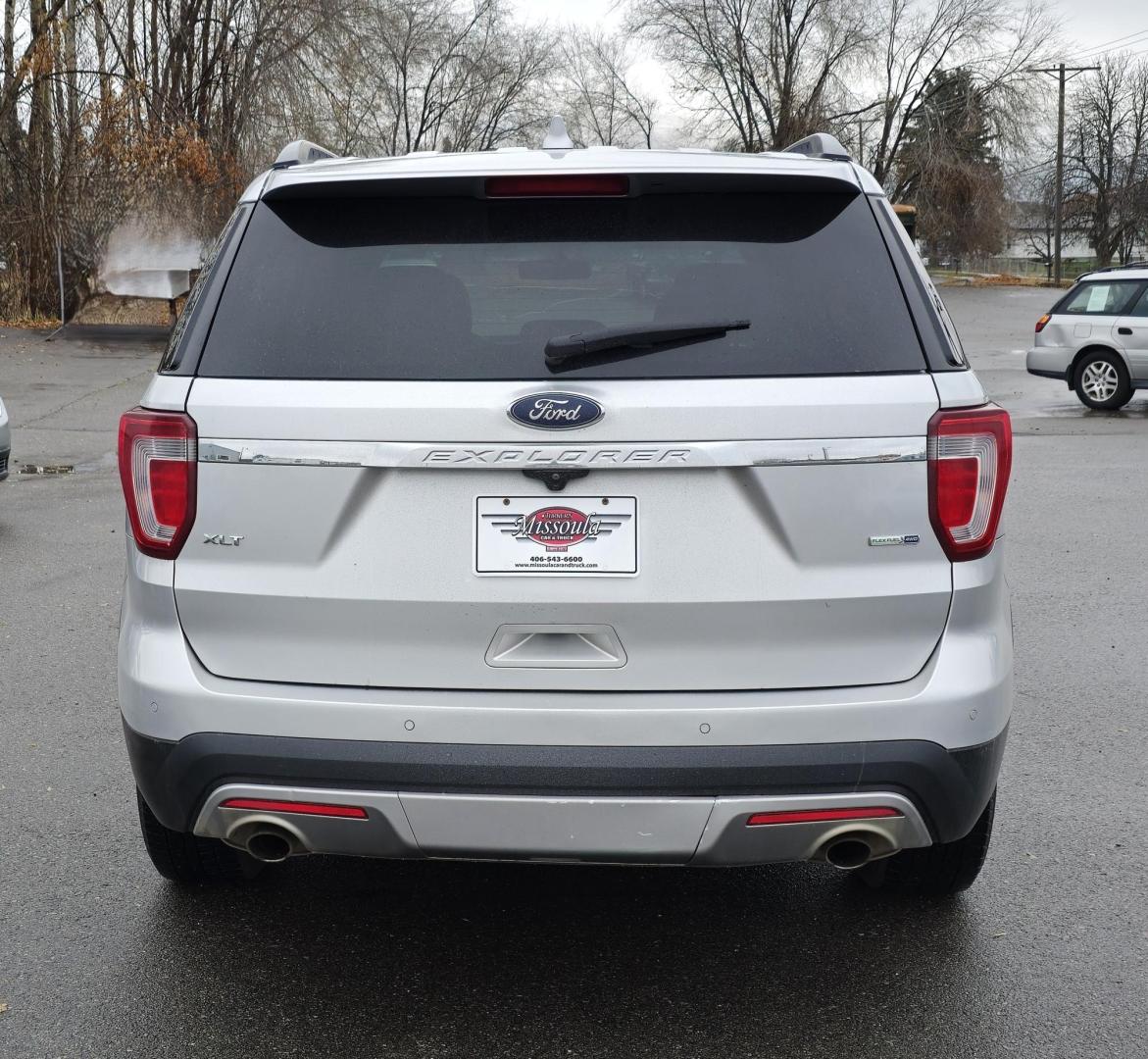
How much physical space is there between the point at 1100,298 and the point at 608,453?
1739cm

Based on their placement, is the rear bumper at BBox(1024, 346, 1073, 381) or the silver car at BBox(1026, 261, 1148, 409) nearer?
the silver car at BBox(1026, 261, 1148, 409)

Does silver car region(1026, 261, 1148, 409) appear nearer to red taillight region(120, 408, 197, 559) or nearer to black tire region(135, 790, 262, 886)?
black tire region(135, 790, 262, 886)

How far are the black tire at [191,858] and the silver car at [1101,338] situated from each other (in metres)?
16.6

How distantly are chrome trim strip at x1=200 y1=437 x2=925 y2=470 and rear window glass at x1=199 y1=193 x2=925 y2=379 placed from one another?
0.49 ft

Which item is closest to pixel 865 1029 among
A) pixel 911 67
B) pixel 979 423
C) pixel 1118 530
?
pixel 979 423

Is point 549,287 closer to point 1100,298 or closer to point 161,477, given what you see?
point 161,477

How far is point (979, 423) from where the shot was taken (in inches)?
112

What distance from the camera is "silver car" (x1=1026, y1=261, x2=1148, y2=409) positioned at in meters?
18.1

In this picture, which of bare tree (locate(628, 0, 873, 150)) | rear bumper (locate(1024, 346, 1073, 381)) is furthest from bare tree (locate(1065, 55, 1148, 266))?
rear bumper (locate(1024, 346, 1073, 381))

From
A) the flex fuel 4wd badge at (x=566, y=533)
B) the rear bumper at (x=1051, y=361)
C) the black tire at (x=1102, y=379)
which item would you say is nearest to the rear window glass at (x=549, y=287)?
the flex fuel 4wd badge at (x=566, y=533)

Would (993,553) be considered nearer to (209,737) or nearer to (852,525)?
(852,525)

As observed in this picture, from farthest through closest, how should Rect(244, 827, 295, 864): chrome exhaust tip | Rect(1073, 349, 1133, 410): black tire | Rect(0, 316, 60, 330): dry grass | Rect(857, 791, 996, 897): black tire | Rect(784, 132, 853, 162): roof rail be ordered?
Rect(0, 316, 60, 330): dry grass → Rect(1073, 349, 1133, 410): black tire → Rect(857, 791, 996, 897): black tire → Rect(784, 132, 853, 162): roof rail → Rect(244, 827, 295, 864): chrome exhaust tip

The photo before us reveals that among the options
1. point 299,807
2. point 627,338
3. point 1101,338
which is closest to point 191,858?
point 299,807

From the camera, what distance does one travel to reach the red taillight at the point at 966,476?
Answer: 2.81 m
